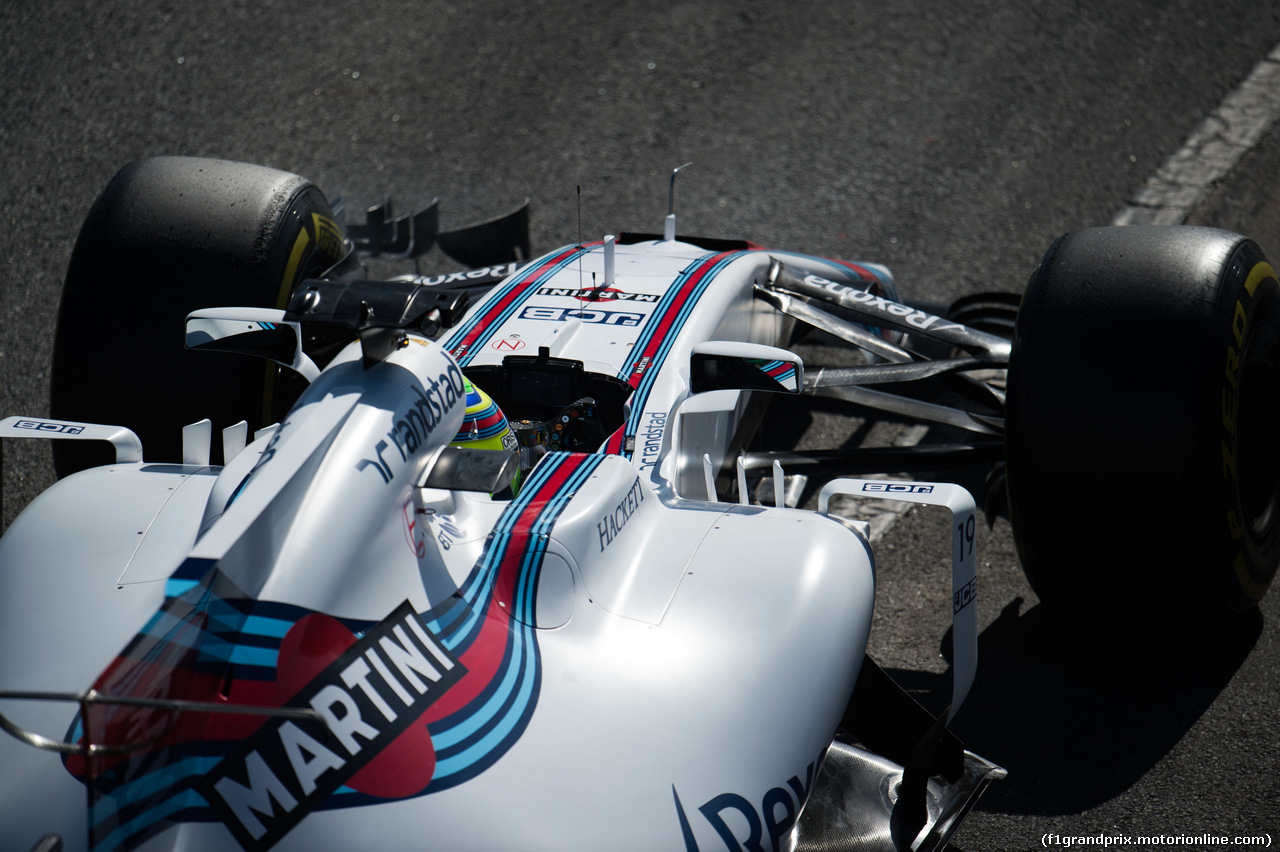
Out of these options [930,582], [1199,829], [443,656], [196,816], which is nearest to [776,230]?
[930,582]

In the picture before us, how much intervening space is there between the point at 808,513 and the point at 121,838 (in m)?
1.67

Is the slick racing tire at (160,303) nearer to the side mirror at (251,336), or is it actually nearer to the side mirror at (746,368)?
the side mirror at (251,336)

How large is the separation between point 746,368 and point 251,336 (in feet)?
4.35

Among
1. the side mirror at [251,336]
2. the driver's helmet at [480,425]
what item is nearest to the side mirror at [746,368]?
the driver's helmet at [480,425]

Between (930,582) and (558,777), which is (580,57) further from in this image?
(558,777)

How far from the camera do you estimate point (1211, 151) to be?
7.56 metres

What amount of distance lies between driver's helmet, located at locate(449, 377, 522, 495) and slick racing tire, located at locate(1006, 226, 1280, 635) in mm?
1486

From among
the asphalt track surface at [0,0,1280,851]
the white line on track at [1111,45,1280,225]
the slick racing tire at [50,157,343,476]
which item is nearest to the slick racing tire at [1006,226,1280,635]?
the asphalt track surface at [0,0,1280,851]

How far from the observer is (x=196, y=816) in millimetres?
1999

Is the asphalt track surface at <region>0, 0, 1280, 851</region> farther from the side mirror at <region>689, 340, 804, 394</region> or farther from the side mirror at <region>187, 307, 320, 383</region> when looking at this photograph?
the side mirror at <region>187, 307, 320, 383</region>

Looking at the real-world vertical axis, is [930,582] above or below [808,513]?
below

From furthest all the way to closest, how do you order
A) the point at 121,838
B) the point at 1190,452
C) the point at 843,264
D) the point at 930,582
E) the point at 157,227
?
1. the point at 843,264
2. the point at 930,582
3. the point at 157,227
4. the point at 1190,452
5. the point at 121,838

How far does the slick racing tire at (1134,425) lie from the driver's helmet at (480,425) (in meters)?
1.49

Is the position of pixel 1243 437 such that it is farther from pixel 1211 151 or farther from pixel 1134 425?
pixel 1211 151
